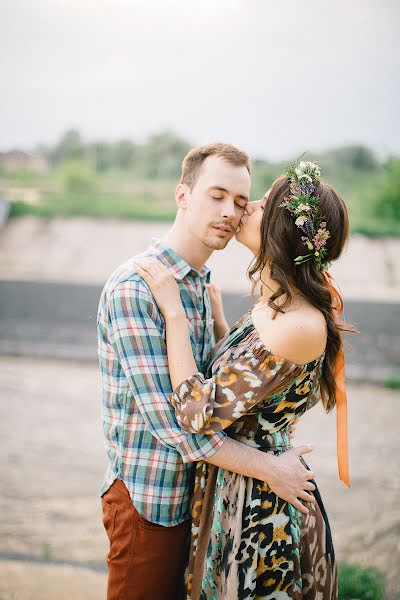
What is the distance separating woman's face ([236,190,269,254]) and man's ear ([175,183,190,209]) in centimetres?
23

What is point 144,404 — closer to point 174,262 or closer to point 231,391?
point 231,391

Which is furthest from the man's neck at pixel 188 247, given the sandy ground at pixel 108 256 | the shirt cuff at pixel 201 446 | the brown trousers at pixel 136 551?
the sandy ground at pixel 108 256

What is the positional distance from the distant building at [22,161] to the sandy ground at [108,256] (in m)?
3.19

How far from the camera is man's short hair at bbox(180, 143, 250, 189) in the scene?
204cm

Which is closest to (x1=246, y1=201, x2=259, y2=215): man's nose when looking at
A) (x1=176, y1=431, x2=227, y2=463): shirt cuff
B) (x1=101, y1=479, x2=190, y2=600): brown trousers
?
(x1=176, y1=431, x2=227, y2=463): shirt cuff

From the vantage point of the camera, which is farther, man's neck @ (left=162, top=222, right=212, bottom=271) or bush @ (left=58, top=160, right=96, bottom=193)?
bush @ (left=58, top=160, right=96, bottom=193)

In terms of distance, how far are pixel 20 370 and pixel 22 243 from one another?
17.6 ft

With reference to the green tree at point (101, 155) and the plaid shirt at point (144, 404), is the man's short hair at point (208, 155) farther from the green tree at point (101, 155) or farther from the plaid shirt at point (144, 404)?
the green tree at point (101, 155)

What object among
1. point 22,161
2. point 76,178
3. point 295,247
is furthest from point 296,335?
point 22,161

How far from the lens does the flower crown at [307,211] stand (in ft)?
5.67

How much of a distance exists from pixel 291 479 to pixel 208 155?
116 cm

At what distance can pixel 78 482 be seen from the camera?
422 cm

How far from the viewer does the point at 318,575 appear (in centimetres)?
185

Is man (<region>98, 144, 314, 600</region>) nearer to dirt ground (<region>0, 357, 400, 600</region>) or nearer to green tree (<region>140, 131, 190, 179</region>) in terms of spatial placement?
dirt ground (<region>0, 357, 400, 600</region>)
